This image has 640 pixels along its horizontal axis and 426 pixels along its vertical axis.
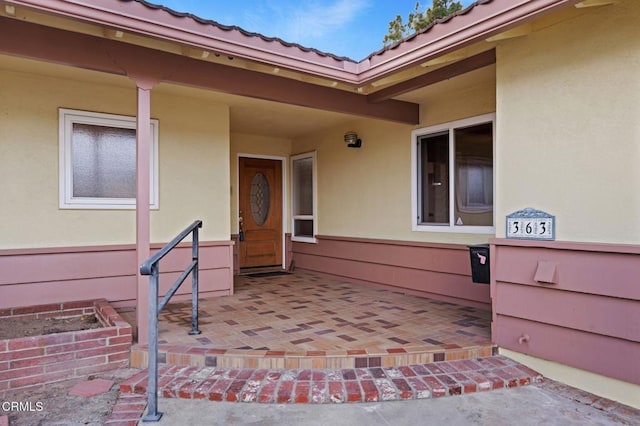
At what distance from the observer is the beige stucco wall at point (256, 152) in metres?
6.39

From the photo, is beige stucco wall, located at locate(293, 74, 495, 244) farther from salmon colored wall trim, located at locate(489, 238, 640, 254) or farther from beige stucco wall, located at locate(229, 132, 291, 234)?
salmon colored wall trim, located at locate(489, 238, 640, 254)

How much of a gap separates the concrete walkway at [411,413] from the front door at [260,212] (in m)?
4.22

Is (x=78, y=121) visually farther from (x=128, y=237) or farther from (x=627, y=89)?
(x=627, y=89)

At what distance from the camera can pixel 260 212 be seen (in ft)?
22.4

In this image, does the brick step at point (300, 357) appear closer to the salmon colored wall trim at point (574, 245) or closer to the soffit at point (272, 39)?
the salmon colored wall trim at point (574, 245)

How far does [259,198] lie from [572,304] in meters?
5.08

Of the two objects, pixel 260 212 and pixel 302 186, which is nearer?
pixel 260 212

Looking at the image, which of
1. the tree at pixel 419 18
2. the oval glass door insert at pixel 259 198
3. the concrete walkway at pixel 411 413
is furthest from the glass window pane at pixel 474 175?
the tree at pixel 419 18

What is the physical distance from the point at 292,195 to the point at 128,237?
317cm

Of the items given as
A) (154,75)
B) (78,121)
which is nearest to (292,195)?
(78,121)

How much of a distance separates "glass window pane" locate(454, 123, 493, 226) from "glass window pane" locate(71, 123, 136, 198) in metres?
3.69

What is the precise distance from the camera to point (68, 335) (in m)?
2.83

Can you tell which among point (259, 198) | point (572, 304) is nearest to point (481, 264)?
point (572, 304)

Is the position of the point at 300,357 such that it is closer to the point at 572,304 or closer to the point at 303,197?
the point at 572,304
